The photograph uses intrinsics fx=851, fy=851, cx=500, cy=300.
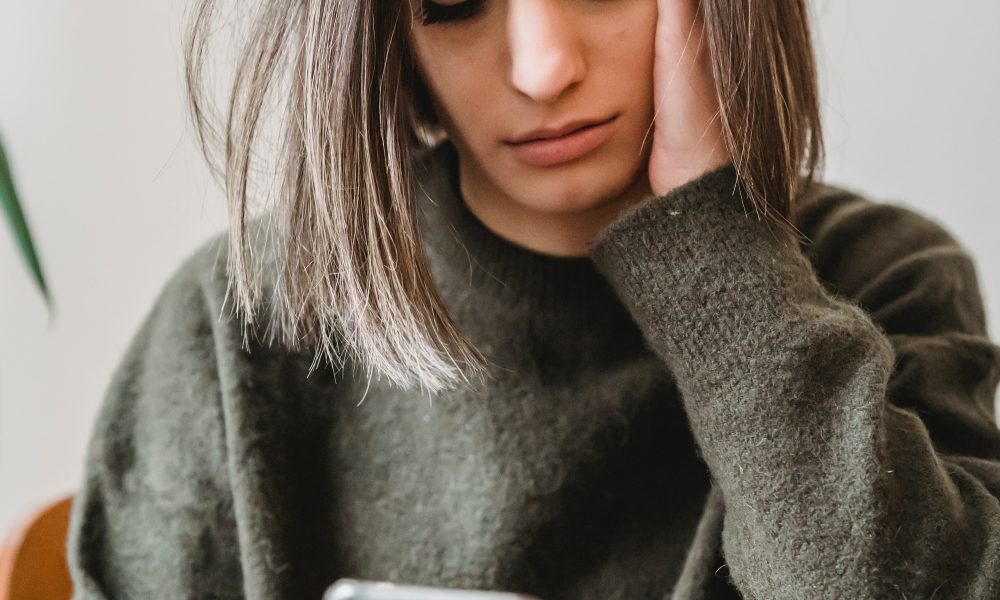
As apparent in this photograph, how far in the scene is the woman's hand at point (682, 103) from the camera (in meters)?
0.53

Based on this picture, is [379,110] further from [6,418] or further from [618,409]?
[6,418]

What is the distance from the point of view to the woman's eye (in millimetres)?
507

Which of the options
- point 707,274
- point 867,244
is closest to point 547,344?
point 707,274

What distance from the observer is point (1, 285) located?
36.4 inches

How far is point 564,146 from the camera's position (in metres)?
0.54

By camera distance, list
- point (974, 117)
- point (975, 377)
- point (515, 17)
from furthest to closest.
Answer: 1. point (974, 117)
2. point (975, 377)
3. point (515, 17)

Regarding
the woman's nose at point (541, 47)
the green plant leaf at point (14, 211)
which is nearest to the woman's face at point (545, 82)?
the woman's nose at point (541, 47)

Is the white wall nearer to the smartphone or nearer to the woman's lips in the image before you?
the woman's lips

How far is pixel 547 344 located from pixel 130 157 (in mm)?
560

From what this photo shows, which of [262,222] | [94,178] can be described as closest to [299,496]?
[262,222]

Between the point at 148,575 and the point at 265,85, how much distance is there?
361mm

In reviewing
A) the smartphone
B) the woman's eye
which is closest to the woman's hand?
the woman's eye

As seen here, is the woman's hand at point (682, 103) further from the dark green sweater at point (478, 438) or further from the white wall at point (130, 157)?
the white wall at point (130, 157)

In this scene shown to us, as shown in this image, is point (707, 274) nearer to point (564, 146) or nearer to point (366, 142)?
point (564, 146)
